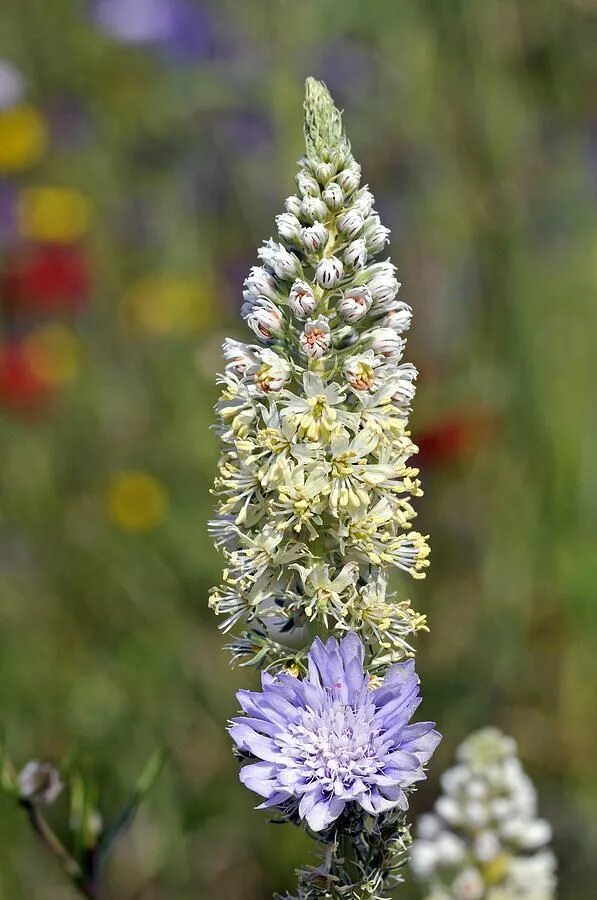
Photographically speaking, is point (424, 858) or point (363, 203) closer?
point (363, 203)

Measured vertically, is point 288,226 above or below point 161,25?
below

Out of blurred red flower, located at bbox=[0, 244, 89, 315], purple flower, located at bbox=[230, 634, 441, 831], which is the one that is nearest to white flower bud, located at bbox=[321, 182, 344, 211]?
purple flower, located at bbox=[230, 634, 441, 831]

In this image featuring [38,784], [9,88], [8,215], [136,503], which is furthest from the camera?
[8,215]

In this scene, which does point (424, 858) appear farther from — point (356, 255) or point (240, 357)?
point (356, 255)

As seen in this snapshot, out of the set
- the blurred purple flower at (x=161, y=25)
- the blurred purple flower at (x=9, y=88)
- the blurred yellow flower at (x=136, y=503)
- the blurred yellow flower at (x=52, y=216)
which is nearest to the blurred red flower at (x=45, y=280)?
the blurred yellow flower at (x=52, y=216)

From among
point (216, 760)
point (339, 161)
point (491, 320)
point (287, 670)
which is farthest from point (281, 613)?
point (491, 320)

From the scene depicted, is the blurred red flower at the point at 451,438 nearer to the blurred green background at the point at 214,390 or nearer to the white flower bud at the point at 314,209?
the blurred green background at the point at 214,390

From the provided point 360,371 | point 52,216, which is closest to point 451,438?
point 52,216
